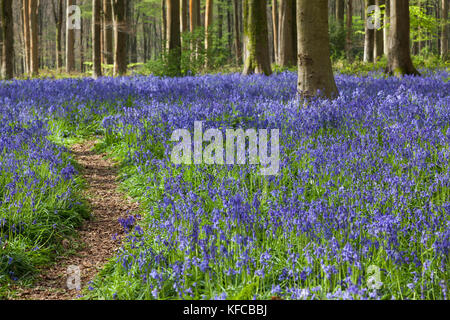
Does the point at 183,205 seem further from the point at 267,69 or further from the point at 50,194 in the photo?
the point at 267,69

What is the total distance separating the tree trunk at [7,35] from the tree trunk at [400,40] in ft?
37.6

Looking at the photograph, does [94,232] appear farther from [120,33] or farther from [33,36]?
[33,36]

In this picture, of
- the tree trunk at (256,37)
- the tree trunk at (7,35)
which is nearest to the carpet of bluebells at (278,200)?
the tree trunk at (256,37)

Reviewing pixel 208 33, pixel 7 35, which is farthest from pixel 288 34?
pixel 7 35

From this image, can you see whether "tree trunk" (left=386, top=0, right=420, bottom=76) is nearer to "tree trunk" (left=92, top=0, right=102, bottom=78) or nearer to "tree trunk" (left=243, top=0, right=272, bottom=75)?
"tree trunk" (left=243, top=0, right=272, bottom=75)

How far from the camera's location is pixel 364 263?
276 cm

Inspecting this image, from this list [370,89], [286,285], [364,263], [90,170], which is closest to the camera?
[364,263]

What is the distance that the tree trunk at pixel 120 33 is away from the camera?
51.2 feet

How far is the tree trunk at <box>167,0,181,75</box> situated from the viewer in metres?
15.4

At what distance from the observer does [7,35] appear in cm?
1468

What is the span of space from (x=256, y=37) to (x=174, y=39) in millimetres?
3784

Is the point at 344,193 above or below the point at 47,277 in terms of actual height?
above

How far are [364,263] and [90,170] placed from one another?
4.78 m

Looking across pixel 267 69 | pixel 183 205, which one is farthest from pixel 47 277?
pixel 267 69
